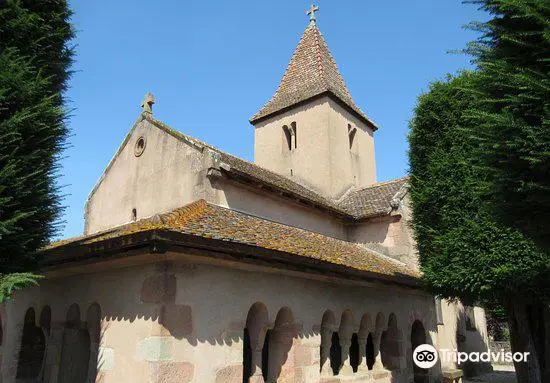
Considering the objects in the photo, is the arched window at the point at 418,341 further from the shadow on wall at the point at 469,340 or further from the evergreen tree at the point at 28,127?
the evergreen tree at the point at 28,127

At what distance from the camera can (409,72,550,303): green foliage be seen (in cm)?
886

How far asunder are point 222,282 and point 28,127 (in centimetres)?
367

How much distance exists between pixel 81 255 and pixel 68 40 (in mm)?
3472

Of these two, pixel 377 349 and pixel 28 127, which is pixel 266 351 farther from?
pixel 28 127

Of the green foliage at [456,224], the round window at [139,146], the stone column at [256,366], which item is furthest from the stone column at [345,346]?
the round window at [139,146]

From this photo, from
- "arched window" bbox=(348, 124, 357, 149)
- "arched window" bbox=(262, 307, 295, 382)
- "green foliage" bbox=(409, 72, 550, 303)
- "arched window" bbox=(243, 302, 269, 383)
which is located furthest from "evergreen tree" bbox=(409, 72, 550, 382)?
"arched window" bbox=(348, 124, 357, 149)

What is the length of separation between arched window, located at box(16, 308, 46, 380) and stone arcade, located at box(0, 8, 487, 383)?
26 mm

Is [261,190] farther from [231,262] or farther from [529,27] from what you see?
[529,27]

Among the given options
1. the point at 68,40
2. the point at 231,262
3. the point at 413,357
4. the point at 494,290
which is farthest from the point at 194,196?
the point at 413,357

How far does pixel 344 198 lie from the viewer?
52.9 ft

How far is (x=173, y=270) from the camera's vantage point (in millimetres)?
6582

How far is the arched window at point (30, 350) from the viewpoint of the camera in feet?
30.5

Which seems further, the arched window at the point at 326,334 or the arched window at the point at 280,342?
the arched window at the point at 326,334

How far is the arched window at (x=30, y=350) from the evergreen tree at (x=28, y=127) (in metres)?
4.13
